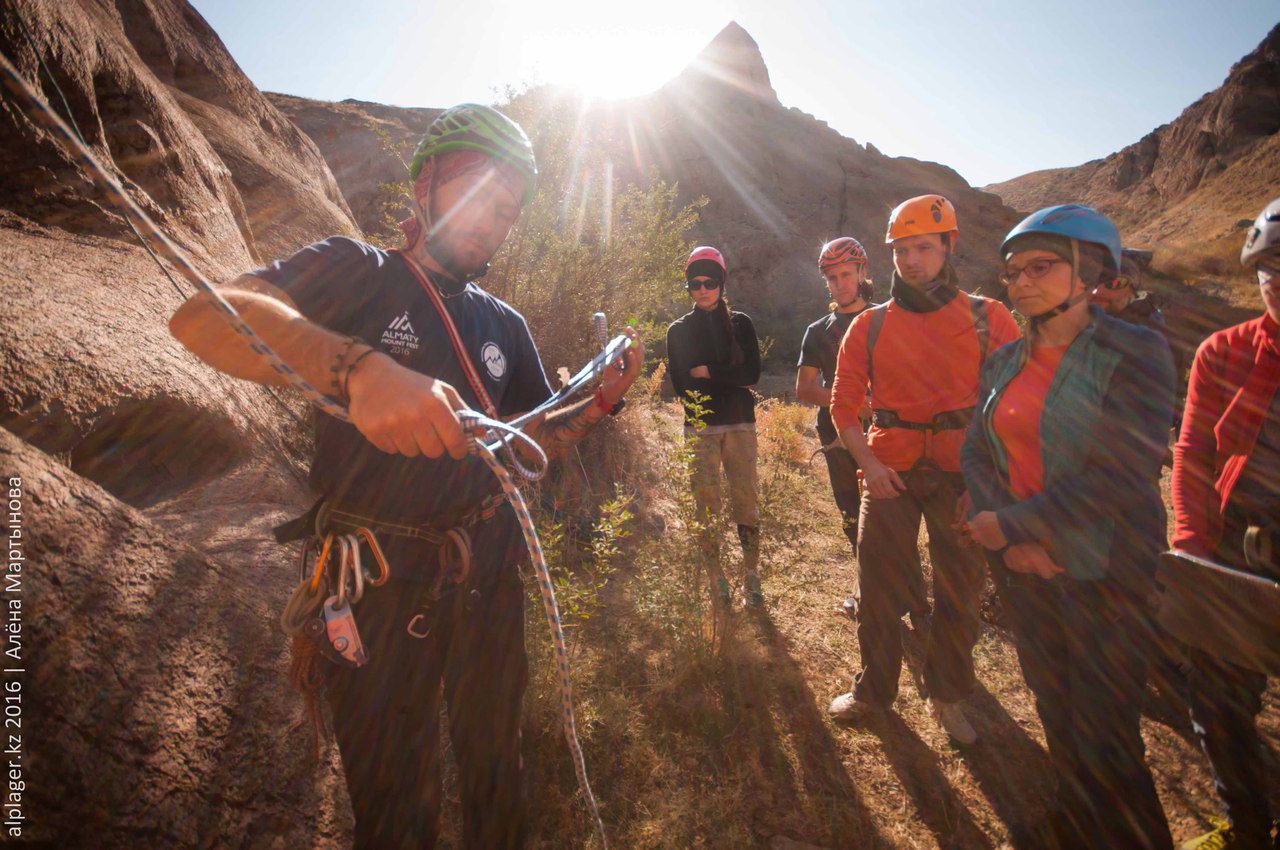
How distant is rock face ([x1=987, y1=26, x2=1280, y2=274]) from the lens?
3139cm

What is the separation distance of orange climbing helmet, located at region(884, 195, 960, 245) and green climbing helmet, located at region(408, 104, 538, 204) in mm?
1939

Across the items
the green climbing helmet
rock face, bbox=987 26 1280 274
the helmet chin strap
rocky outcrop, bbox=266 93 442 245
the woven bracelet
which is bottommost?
the woven bracelet

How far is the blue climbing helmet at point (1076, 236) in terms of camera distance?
6.36 ft

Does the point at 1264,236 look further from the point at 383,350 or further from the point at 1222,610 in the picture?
the point at 383,350

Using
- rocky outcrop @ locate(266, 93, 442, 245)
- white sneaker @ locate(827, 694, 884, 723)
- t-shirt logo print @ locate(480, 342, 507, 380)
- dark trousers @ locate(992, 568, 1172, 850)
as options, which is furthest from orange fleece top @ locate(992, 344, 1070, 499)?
rocky outcrop @ locate(266, 93, 442, 245)

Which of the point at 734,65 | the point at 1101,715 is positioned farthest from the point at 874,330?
the point at 734,65

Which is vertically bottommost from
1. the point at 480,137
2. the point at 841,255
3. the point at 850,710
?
the point at 850,710

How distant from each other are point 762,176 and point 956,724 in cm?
3337

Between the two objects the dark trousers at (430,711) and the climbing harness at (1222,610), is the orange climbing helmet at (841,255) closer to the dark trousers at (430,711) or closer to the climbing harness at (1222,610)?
the climbing harness at (1222,610)

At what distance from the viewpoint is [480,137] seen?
1.65 m

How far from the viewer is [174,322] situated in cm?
110

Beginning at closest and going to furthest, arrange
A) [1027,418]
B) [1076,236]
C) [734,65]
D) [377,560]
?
[377,560] → [1076,236] → [1027,418] → [734,65]

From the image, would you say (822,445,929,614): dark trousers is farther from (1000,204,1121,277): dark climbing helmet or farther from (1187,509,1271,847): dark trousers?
(1000,204,1121,277): dark climbing helmet

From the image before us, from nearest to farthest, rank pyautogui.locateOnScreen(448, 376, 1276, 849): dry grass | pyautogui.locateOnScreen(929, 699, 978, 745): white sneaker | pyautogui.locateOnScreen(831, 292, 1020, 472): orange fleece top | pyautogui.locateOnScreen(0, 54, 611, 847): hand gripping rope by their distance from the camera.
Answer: pyautogui.locateOnScreen(0, 54, 611, 847): hand gripping rope, pyautogui.locateOnScreen(448, 376, 1276, 849): dry grass, pyautogui.locateOnScreen(831, 292, 1020, 472): orange fleece top, pyautogui.locateOnScreen(929, 699, 978, 745): white sneaker
